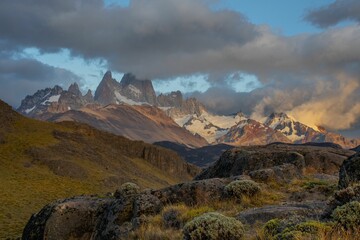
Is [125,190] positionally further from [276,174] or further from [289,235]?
[289,235]

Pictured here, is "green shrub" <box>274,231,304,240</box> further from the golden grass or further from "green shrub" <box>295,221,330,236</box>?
the golden grass

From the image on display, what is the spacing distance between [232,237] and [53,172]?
147 metres

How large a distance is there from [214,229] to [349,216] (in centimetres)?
377

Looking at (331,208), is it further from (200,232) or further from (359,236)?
(200,232)

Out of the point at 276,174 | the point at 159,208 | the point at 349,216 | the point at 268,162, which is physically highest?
the point at 268,162

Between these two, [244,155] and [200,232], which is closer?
[200,232]

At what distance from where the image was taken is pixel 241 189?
758 inches

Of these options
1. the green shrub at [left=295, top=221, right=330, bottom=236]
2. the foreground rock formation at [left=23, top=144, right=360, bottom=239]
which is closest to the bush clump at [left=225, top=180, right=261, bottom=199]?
the foreground rock formation at [left=23, top=144, right=360, bottom=239]

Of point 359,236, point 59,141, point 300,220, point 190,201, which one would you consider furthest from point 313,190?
point 59,141

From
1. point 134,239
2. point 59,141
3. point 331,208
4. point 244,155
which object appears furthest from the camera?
point 59,141

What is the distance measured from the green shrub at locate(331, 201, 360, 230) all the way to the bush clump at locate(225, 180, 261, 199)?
24.8 ft

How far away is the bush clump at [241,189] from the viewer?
19172 millimetres

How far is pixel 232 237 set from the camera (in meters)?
11.8

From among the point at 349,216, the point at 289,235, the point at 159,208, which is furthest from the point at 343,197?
the point at 159,208
